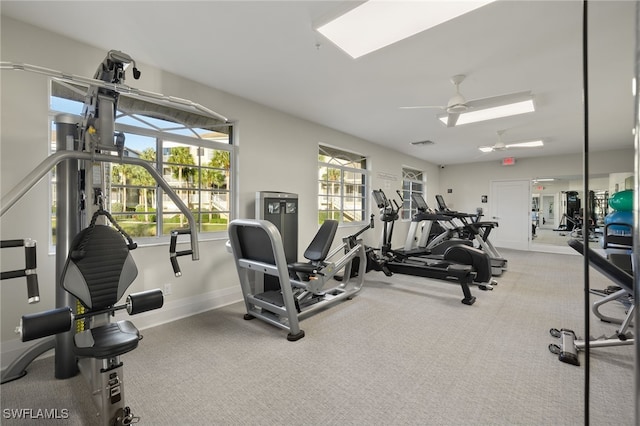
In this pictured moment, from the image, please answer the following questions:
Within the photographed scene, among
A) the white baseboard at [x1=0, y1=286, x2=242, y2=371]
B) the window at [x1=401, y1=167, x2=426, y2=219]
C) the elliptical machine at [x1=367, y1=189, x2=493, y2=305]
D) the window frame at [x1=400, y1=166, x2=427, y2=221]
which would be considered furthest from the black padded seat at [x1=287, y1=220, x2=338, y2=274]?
the window at [x1=401, y1=167, x2=426, y2=219]

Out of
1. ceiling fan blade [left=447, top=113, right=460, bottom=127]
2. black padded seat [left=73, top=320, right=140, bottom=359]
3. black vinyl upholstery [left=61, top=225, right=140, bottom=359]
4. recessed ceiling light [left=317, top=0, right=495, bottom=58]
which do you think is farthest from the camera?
ceiling fan blade [left=447, top=113, right=460, bottom=127]

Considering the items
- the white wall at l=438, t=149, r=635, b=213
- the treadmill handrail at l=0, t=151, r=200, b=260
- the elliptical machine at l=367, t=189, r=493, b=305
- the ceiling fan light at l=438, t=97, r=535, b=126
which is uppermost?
the ceiling fan light at l=438, t=97, r=535, b=126

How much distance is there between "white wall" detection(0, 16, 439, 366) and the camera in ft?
7.45

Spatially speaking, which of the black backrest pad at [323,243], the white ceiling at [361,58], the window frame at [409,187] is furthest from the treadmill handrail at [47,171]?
the window frame at [409,187]

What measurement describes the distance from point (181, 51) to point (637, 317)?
338 cm

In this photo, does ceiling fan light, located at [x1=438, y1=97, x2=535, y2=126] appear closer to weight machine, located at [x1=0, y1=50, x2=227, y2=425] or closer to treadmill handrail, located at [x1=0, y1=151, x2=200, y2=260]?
weight machine, located at [x1=0, y1=50, x2=227, y2=425]

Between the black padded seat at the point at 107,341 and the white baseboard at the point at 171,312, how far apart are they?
1296 millimetres

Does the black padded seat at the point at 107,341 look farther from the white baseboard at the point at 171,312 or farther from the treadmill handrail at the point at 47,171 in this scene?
the white baseboard at the point at 171,312

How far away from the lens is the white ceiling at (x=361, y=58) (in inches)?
85.4

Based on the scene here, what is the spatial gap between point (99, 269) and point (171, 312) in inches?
63.2

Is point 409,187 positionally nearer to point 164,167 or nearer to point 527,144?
point 527,144

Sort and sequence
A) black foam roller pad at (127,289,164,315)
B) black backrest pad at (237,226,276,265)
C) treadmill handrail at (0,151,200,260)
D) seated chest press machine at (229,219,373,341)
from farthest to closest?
black backrest pad at (237,226,276,265), seated chest press machine at (229,219,373,341), black foam roller pad at (127,289,164,315), treadmill handrail at (0,151,200,260)

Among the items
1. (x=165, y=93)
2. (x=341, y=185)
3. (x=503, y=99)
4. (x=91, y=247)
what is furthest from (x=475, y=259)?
(x=165, y=93)

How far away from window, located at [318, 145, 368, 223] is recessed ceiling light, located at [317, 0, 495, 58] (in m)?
2.93
